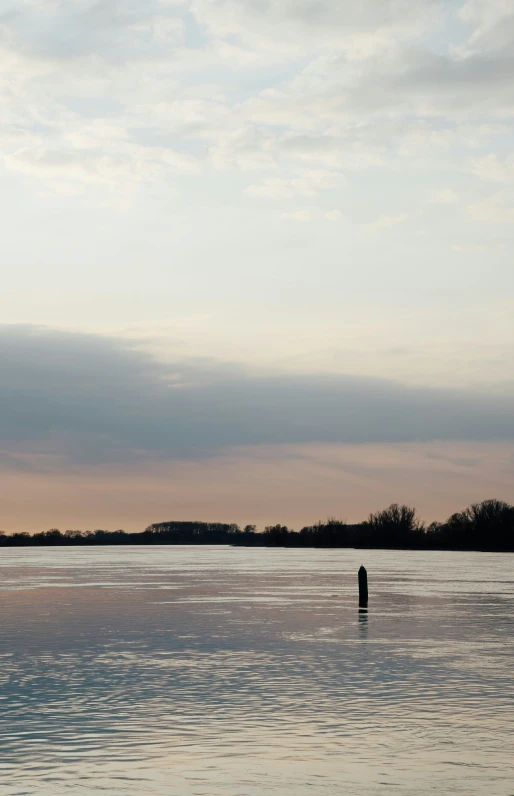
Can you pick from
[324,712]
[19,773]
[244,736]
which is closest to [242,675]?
[324,712]

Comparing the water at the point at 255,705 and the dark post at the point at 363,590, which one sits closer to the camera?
the water at the point at 255,705

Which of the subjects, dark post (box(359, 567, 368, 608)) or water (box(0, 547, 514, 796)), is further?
dark post (box(359, 567, 368, 608))

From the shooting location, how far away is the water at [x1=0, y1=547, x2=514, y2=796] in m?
11.8

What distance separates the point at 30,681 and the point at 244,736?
7.18m

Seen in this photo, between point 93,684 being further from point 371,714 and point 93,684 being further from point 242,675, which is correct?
point 371,714

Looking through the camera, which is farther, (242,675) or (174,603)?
(174,603)

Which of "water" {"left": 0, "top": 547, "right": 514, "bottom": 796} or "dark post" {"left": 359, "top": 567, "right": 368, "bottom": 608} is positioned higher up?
"dark post" {"left": 359, "top": 567, "right": 368, "bottom": 608}

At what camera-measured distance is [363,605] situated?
41.4m

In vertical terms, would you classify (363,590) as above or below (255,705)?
above

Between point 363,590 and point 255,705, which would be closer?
point 255,705

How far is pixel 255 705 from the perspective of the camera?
661 inches

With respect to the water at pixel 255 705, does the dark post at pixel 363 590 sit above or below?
above

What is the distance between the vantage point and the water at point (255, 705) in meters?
11.8

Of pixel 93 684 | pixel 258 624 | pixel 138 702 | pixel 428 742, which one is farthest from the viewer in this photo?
pixel 258 624
